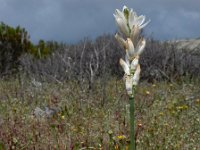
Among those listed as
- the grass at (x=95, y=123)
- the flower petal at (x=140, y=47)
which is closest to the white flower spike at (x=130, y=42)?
the flower petal at (x=140, y=47)

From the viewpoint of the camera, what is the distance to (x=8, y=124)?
17.5ft

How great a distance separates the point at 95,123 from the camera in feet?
19.1

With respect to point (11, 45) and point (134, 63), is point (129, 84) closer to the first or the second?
point (134, 63)

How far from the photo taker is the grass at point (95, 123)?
467 centimetres

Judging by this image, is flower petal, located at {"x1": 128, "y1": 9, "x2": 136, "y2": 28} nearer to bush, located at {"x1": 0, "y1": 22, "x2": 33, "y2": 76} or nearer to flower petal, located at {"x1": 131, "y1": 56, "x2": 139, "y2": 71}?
flower petal, located at {"x1": 131, "y1": 56, "x2": 139, "y2": 71}

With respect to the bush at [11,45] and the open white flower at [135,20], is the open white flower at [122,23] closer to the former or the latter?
the open white flower at [135,20]

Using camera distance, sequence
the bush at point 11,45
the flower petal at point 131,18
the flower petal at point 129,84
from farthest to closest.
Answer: the bush at point 11,45, the flower petal at point 131,18, the flower petal at point 129,84

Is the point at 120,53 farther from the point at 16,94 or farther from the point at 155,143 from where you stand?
the point at 155,143

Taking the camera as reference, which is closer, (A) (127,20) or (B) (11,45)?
(A) (127,20)

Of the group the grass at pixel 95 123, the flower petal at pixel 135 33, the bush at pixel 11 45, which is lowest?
the grass at pixel 95 123

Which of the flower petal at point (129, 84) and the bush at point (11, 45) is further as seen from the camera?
the bush at point (11, 45)

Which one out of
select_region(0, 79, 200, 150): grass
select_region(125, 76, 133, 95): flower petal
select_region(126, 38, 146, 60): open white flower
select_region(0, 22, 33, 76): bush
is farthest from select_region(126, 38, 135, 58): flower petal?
select_region(0, 22, 33, 76): bush

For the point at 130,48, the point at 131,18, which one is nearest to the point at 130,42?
the point at 130,48

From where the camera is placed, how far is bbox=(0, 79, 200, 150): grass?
4.67 metres
